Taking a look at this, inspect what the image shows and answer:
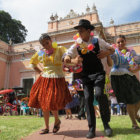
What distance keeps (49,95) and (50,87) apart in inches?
5.8

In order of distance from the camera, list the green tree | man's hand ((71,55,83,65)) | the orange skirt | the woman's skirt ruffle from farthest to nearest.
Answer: the green tree
the woman's skirt ruffle
the orange skirt
man's hand ((71,55,83,65))

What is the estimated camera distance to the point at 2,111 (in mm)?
9406

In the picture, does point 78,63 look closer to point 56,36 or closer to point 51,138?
point 51,138

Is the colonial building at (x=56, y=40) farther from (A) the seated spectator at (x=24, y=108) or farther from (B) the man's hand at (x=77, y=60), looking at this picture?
(B) the man's hand at (x=77, y=60)

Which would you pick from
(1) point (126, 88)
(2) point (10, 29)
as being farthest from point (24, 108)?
(2) point (10, 29)

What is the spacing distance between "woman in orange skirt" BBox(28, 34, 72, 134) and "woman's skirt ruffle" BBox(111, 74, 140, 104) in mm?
963

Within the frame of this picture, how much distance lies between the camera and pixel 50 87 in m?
2.67

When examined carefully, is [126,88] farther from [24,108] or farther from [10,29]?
[10,29]

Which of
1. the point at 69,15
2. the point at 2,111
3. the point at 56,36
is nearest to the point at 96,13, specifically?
the point at 69,15

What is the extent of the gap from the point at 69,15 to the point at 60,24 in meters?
1.72

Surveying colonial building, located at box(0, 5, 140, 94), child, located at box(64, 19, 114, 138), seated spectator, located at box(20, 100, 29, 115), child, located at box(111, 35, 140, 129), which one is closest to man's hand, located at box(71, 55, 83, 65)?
child, located at box(64, 19, 114, 138)

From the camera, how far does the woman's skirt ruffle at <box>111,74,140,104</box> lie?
2.74m

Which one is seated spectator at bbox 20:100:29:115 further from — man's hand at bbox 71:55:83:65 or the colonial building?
man's hand at bbox 71:55:83:65

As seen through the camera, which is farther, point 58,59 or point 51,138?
point 58,59
